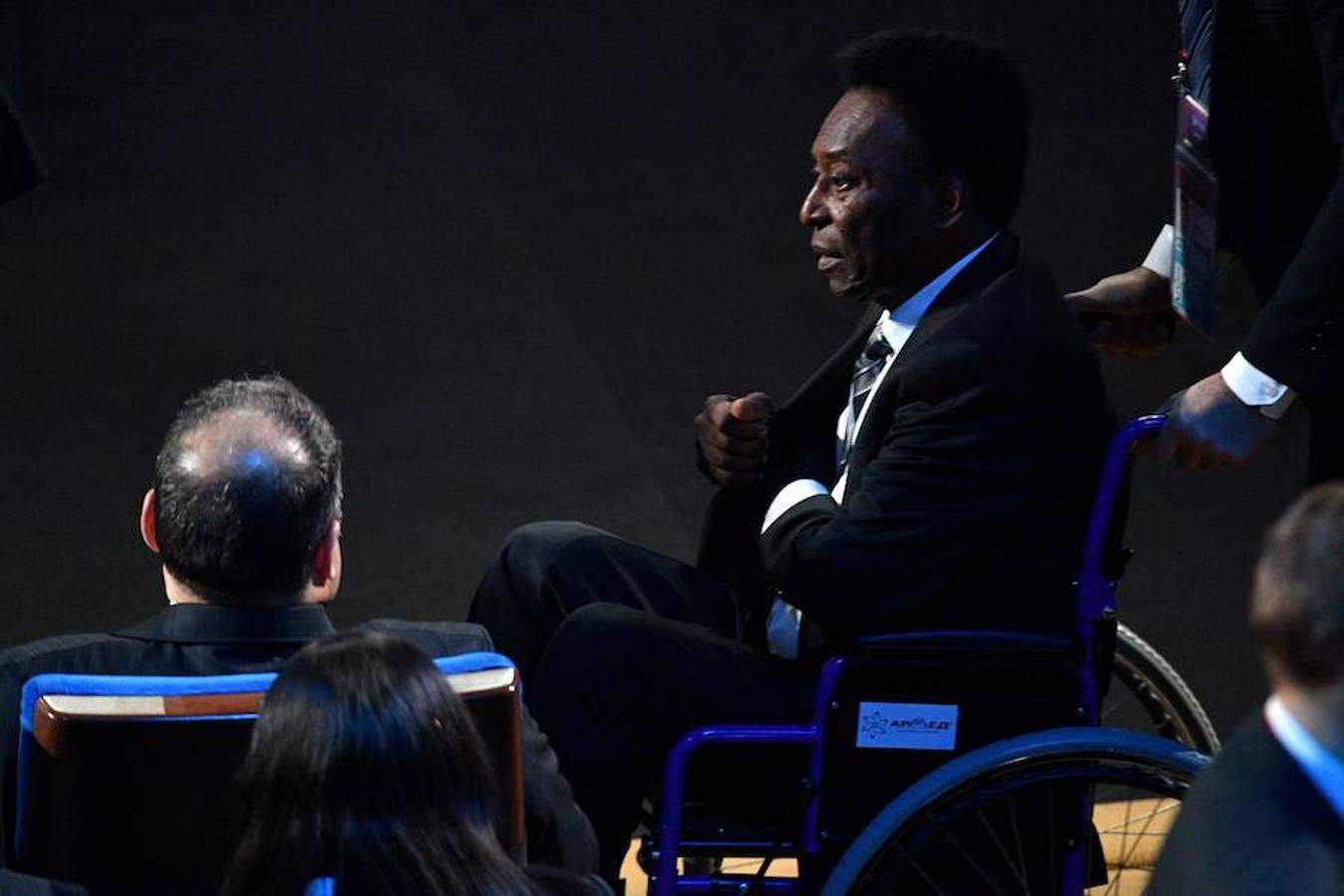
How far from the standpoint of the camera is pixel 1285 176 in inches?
96.5

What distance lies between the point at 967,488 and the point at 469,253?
1.73 metres

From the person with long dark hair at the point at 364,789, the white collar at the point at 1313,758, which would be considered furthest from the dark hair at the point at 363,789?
the white collar at the point at 1313,758

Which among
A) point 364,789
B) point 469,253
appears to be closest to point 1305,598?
point 364,789

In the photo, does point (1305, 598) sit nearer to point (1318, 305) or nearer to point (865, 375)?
point (1318, 305)

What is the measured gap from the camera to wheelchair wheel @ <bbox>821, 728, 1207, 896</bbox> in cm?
228

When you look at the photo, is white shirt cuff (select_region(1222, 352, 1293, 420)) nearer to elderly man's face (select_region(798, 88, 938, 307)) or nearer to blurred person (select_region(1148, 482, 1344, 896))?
elderly man's face (select_region(798, 88, 938, 307))

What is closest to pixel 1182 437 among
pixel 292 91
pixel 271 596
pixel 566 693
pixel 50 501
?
pixel 566 693

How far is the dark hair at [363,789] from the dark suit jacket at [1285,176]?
1.06 meters

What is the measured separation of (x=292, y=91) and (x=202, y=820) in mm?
2197

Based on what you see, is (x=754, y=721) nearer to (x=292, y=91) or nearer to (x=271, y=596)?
(x=271, y=596)

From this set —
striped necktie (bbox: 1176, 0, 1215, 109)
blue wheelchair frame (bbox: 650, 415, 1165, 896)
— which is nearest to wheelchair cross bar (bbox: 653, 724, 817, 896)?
blue wheelchair frame (bbox: 650, 415, 1165, 896)

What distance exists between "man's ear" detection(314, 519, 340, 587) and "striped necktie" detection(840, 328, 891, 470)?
763 millimetres

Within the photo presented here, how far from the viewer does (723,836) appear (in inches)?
94.7

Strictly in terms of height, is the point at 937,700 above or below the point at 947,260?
below
